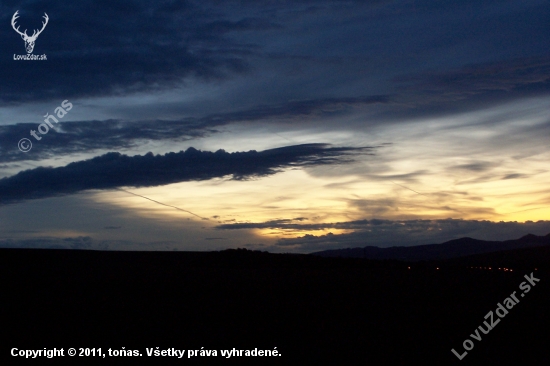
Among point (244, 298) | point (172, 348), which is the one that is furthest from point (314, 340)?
point (244, 298)

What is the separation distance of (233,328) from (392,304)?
1003 cm

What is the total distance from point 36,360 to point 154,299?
1153 centimetres

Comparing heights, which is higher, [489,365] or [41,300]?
[41,300]

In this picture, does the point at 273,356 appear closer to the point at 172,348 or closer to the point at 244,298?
the point at 172,348

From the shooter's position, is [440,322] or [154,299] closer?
[440,322]

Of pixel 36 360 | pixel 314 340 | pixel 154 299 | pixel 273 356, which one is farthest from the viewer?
pixel 154 299

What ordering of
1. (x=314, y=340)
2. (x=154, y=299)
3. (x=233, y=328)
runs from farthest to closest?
(x=154, y=299)
(x=233, y=328)
(x=314, y=340)

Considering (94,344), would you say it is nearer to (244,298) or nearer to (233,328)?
(233,328)

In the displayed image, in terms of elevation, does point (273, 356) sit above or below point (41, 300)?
below

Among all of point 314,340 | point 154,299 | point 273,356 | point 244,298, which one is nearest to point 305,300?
point 244,298

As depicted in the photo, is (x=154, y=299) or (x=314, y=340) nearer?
(x=314, y=340)

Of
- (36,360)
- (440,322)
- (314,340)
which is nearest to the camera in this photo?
(36,360)

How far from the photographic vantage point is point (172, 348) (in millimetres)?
16547

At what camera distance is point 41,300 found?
84.7 feet
